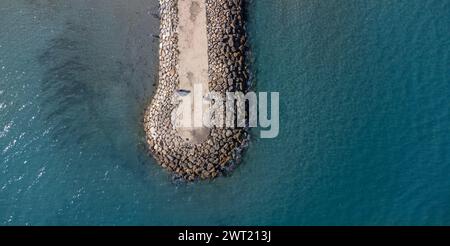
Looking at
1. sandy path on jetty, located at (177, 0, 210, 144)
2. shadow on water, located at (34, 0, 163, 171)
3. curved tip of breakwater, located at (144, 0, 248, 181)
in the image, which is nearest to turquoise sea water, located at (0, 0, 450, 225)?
shadow on water, located at (34, 0, 163, 171)

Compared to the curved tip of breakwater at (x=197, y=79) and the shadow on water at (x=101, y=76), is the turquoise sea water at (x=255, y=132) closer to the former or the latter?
the shadow on water at (x=101, y=76)

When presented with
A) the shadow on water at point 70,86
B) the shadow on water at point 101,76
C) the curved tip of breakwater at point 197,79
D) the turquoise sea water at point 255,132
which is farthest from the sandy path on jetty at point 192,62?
the shadow on water at point 70,86

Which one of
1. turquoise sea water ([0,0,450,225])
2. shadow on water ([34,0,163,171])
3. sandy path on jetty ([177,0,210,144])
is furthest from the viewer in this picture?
shadow on water ([34,0,163,171])

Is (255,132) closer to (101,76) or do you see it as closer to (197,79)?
(197,79)

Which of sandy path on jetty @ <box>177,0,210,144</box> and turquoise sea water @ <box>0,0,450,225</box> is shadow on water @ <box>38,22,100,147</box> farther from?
sandy path on jetty @ <box>177,0,210,144</box>

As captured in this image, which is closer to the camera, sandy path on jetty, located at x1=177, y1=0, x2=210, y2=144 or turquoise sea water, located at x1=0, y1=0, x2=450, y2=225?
turquoise sea water, located at x1=0, y1=0, x2=450, y2=225

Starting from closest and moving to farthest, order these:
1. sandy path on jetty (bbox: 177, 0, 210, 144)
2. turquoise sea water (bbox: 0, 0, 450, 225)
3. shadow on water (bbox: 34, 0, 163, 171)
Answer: turquoise sea water (bbox: 0, 0, 450, 225), sandy path on jetty (bbox: 177, 0, 210, 144), shadow on water (bbox: 34, 0, 163, 171)
